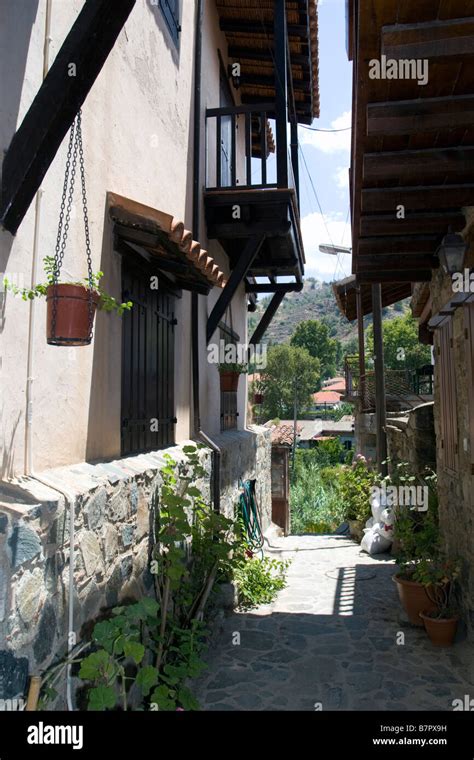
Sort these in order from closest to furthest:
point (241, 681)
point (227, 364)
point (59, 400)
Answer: point (59, 400) → point (241, 681) → point (227, 364)

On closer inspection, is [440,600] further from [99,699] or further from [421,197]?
[99,699]

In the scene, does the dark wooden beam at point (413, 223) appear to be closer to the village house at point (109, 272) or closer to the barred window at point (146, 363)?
the village house at point (109, 272)

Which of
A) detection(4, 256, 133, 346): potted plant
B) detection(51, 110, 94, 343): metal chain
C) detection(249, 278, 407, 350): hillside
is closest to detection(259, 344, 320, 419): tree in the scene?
detection(249, 278, 407, 350): hillside

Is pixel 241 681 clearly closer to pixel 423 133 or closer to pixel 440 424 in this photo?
pixel 440 424

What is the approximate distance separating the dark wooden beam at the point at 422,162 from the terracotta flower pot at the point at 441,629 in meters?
3.70

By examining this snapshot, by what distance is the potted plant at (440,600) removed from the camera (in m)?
5.13

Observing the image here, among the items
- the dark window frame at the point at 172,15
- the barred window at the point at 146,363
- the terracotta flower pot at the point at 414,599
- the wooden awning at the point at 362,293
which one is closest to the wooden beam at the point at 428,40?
the barred window at the point at 146,363

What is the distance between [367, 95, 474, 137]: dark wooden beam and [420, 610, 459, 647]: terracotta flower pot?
398 cm

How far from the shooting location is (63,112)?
2576mm

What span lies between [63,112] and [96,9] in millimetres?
459

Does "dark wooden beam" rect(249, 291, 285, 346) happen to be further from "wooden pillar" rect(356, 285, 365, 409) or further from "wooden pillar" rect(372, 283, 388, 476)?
"wooden pillar" rect(356, 285, 365, 409)

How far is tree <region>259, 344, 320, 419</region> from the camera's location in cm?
4694

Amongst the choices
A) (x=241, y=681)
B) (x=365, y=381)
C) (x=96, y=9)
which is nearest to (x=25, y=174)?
(x=96, y=9)

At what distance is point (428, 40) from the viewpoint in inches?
118
